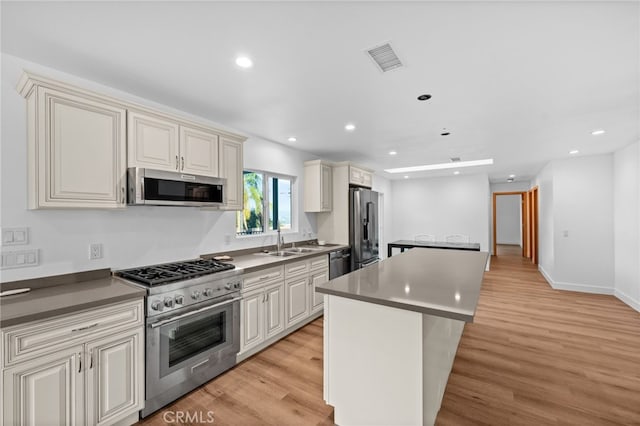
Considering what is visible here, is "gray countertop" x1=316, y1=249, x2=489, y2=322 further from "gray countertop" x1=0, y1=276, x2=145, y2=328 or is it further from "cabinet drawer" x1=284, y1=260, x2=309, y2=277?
"gray countertop" x1=0, y1=276, x2=145, y2=328

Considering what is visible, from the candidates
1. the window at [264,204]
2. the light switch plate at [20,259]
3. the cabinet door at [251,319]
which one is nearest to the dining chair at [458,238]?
the window at [264,204]

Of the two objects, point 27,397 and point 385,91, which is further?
point 385,91

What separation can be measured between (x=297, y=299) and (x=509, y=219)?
11449 mm

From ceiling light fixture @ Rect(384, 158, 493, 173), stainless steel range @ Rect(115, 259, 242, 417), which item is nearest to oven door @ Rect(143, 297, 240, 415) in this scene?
stainless steel range @ Rect(115, 259, 242, 417)

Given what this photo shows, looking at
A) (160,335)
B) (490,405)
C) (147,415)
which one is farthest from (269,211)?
(490,405)

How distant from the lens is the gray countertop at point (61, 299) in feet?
4.76

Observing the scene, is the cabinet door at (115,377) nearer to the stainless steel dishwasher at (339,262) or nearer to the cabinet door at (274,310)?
the cabinet door at (274,310)

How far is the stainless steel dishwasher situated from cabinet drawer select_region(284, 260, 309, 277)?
599mm

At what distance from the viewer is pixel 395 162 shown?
574 cm

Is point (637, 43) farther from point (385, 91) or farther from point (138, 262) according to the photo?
point (138, 262)

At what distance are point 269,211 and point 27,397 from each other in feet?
9.51

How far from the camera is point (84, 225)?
7.07 feet

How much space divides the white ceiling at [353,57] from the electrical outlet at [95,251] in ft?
4.38

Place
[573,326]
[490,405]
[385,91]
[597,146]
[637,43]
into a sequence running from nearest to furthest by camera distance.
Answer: [637,43] → [490,405] → [385,91] → [573,326] → [597,146]
